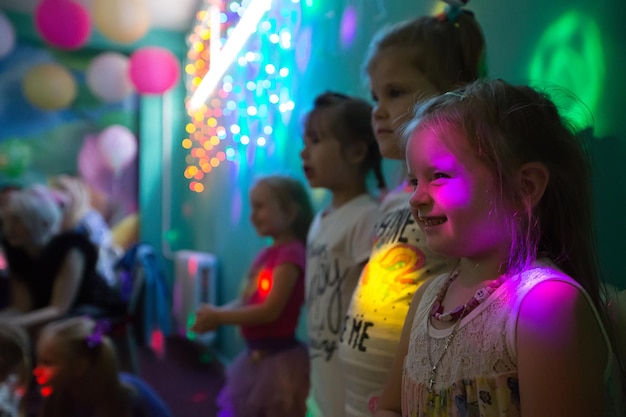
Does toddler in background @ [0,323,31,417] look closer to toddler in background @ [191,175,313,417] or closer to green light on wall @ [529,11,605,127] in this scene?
toddler in background @ [191,175,313,417]

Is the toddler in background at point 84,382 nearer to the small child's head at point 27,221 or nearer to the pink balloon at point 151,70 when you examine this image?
the small child's head at point 27,221

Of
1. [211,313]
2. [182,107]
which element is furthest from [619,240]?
[182,107]

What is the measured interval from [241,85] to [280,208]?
4.03ft

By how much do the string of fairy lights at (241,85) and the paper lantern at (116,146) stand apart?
63 cm

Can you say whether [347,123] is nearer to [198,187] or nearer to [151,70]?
[151,70]

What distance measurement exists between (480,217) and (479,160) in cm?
6

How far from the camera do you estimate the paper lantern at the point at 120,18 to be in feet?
9.91

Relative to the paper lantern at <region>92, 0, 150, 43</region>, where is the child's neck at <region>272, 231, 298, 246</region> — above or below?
below

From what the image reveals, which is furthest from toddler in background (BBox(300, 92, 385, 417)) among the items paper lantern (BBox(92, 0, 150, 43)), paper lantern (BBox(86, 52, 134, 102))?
paper lantern (BBox(86, 52, 134, 102))

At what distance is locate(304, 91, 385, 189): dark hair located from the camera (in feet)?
4.26

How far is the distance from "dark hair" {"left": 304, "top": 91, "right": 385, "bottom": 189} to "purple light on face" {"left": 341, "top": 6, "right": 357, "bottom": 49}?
40 cm

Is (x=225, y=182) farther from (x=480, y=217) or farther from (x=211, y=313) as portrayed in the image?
(x=480, y=217)

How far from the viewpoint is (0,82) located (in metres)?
4.07

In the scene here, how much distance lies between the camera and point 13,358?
1.61 metres
